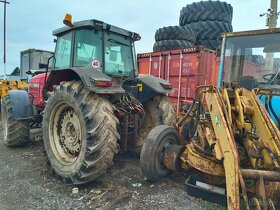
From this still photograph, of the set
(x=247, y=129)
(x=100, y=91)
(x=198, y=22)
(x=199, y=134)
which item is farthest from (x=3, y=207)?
(x=198, y=22)

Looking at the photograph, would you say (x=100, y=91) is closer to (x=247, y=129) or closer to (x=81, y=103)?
(x=81, y=103)

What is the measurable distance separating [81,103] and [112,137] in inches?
22.7

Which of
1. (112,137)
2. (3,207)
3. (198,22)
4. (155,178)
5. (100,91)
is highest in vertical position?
(198,22)

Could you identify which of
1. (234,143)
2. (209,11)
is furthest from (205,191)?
(209,11)

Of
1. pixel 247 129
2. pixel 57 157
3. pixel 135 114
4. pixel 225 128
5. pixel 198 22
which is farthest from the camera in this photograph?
pixel 198 22

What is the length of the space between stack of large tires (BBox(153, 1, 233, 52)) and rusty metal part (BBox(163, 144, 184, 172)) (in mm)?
6021

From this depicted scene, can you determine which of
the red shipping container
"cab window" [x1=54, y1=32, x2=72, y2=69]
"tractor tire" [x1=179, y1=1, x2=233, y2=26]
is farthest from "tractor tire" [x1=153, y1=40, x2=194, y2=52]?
"cab window" [x1=54, y1=32, x2=72, y2=69]

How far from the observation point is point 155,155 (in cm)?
314

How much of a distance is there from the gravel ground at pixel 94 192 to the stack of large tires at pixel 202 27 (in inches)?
229

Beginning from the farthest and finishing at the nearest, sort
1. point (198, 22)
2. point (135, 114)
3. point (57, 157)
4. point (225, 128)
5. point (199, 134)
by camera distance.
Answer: point (198, 22) → point (135, 114) → point (57, 157) → point (199, 134) → point (225, 128)

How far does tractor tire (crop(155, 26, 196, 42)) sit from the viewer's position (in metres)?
8.54

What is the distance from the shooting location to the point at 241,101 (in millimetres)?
2686

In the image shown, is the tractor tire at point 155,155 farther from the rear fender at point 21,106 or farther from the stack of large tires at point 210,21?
the stack of large tires at point 210,21

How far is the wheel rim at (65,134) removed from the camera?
11.6 feet
